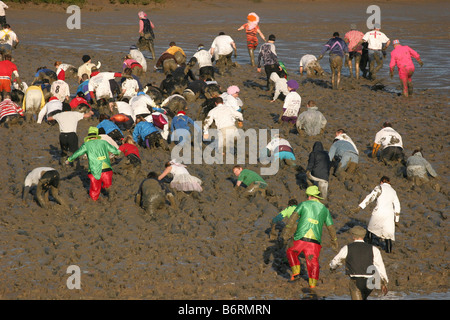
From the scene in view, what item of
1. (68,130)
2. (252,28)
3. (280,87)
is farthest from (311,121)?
(252,28)

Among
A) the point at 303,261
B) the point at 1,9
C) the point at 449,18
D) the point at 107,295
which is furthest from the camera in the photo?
the point at 449,18

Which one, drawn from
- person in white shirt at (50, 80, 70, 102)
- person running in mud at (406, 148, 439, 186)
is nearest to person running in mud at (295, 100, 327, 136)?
person running in mud at (406, 148, 439, 186)

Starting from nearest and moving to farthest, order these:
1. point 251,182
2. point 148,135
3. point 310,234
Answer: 1. point 310,234
2. point 251,182
3. point 148,135

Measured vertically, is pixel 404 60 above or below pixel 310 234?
above

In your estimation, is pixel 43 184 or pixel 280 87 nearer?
pixel 43 184

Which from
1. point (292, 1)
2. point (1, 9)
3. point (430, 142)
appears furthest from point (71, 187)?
point (292, 1)

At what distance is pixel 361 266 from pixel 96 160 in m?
6.84

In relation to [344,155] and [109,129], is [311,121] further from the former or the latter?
[109,129]

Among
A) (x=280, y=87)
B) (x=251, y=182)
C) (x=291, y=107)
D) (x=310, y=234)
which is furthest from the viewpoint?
(x=280, y=87)

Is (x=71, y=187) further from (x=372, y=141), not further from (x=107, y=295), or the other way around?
(x=372, y=141)

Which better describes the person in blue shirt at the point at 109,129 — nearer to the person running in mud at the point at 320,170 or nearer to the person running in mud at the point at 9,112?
the person running in mud at the point at 9,112

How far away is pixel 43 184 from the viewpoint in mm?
14227

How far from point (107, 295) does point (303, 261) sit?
12.3ft

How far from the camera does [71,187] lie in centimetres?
1561
